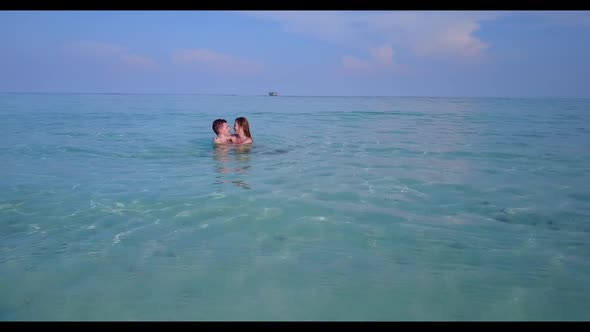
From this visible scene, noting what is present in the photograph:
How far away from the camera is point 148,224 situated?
583 cm

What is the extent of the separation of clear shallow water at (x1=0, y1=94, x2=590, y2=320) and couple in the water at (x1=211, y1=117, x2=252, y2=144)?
2484 mm

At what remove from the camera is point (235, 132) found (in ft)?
43.9

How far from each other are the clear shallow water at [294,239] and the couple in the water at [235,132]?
2484 millimetres

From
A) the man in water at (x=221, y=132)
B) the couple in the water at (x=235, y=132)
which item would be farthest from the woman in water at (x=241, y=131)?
the man in water at (x=221, y=132)

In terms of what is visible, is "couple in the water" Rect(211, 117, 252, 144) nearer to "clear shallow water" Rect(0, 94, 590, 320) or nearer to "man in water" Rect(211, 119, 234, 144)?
"man in water" Rect(211, 119, 234, 144)

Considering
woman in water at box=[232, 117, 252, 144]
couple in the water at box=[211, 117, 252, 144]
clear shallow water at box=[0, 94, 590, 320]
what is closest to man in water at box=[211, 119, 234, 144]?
couple in the water at box=[211, 117, 252, 144]

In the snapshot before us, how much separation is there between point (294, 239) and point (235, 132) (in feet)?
28.5

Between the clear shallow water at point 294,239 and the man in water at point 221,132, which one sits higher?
the man in water at point 221,132

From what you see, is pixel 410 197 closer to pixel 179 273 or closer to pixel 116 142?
pixel 179 273

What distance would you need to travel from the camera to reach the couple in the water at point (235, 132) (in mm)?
13131

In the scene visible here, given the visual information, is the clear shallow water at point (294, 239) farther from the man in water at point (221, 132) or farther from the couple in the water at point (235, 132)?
the man in water at point (221, 132)

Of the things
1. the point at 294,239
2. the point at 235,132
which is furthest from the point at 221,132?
the point at 294,239

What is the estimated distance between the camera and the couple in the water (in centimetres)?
1313

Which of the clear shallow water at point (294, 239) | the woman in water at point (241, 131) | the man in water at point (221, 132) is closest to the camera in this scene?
the clear shallow water at point (294, 239)
